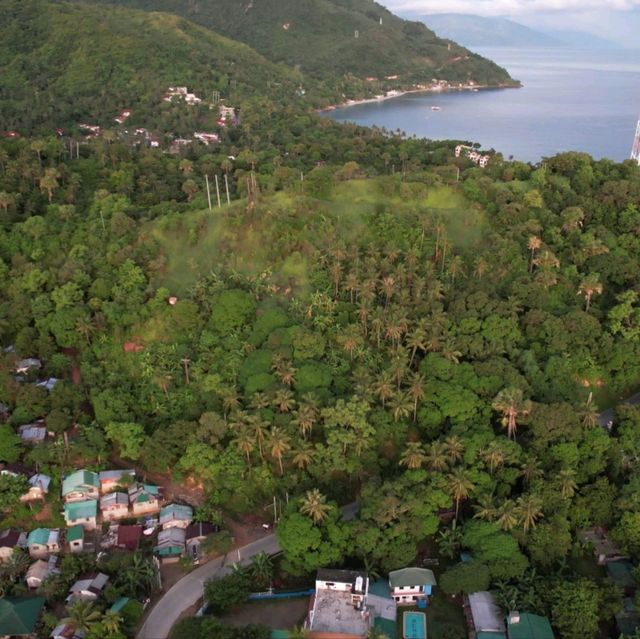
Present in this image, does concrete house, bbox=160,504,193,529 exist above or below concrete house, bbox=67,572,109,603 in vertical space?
above

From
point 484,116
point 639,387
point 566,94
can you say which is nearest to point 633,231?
point 639,387

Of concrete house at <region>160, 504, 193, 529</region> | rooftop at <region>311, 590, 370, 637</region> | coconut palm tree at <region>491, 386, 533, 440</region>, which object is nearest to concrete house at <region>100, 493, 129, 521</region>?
concrete house at <region>160, 504, 193, 529</region>

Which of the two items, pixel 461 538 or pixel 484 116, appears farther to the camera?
pixel 484 116

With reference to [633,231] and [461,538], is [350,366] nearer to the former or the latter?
[461,538]

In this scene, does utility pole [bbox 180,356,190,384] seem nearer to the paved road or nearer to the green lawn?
the paved road

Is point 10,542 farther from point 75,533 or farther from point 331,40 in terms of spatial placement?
point 331,40
